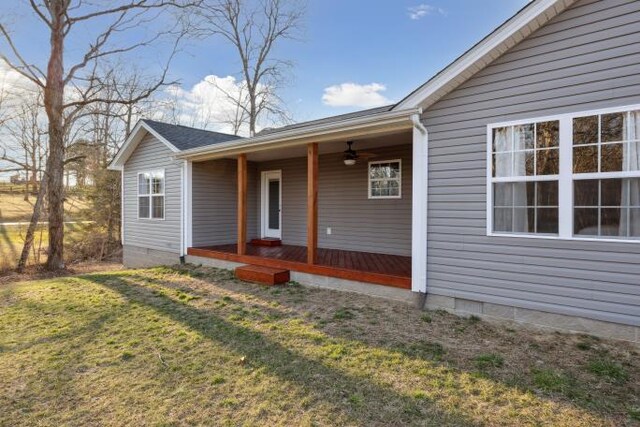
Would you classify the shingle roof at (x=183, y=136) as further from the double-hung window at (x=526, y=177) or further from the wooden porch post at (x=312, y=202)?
the double-hung window at (x=526, y=177)

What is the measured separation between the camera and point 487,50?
4.39 m

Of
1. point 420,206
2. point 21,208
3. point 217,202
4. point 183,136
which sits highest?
point 183,136

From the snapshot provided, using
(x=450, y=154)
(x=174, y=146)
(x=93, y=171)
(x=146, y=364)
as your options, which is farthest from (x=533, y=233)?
(x=93, y=171)

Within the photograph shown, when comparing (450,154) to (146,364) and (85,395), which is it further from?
(85,395)

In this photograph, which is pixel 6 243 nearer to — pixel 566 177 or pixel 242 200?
pixel 242 200

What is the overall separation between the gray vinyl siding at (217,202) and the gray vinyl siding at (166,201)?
18.3 inches

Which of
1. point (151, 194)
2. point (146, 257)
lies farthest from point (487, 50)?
point (146, 257)

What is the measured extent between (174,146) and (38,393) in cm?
686

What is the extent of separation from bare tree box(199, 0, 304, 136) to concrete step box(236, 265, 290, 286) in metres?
14.1

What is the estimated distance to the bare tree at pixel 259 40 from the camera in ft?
62.4

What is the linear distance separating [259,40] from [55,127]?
1190 centimetres

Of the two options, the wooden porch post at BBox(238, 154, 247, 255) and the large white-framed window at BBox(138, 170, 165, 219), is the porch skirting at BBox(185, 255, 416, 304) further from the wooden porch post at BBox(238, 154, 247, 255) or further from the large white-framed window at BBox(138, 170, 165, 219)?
the large white-framed window at BBox(138, 170, 165, 219)

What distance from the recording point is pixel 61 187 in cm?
1127

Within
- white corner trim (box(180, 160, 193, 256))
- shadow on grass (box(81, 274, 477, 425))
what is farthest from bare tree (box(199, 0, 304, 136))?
shadow on grass (box(81, 274, 477, 425))
